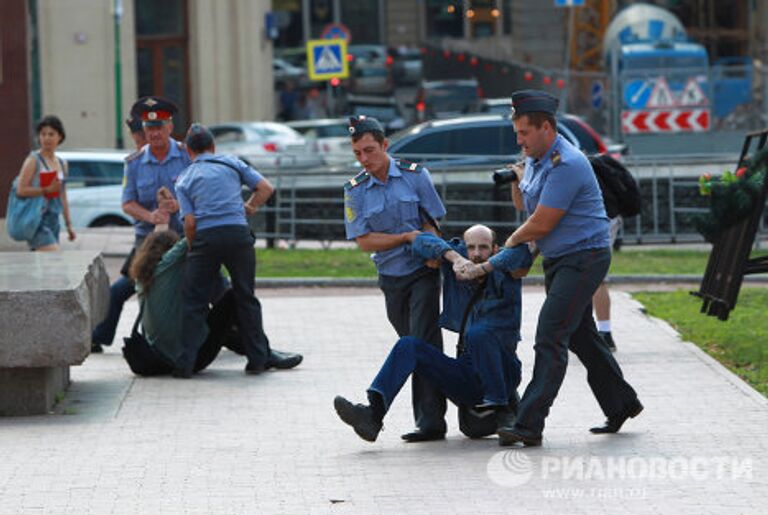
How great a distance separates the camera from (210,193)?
12500 mm

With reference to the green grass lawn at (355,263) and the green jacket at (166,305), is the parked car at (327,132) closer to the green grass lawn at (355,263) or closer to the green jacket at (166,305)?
the green grass lawn at (355,263)

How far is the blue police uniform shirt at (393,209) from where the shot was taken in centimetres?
991

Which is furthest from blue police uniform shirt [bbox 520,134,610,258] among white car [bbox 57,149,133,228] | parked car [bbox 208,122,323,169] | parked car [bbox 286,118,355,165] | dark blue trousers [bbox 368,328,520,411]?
parked car [bbox 286,118,355,165]

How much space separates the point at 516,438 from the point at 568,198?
1.19 metres

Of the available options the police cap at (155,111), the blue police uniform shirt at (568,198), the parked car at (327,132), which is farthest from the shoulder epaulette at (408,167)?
the parked car at (327,132)

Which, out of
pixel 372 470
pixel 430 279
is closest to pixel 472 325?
pixel 430 279

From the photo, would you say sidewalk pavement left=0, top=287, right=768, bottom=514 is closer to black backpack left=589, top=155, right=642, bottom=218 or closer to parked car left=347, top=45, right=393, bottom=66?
black backpack left=589, top=155, right=642, bottom=218

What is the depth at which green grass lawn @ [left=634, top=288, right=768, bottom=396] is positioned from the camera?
12539 mm

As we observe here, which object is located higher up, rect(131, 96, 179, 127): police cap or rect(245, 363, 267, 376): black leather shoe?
rect(131, 96, 179, 127): police cap

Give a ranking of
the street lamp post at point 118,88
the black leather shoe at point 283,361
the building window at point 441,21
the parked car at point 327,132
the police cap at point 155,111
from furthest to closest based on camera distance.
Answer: the building window at point 441,21 < the parked car at point 327,132 < the street lamp post at point 118,88 < the police cap at point 155,111 < the black leather shoe at point 283,361

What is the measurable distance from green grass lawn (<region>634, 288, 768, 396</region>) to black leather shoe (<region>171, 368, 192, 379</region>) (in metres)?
3.49

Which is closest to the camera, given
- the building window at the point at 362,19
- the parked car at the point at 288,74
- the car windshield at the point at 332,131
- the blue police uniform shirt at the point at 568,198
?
the blue police uniform shirt at the point at 568,198

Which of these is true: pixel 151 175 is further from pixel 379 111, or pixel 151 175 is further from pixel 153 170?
pixel 379 111

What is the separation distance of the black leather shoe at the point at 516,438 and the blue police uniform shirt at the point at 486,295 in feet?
1.65
